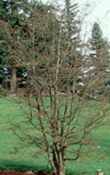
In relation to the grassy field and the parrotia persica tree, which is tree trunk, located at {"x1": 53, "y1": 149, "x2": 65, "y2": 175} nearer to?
the parrotia persica tree

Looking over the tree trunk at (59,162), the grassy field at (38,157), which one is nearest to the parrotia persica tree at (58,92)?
the tree trunk at (59,162)

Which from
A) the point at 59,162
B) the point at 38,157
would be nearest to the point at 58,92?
the point at 59,162

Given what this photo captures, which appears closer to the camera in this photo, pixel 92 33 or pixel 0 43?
pixel 92 33

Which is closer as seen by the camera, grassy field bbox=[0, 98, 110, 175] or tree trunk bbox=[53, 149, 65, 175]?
tree trunk bbox=[53, 149, 65, 175]

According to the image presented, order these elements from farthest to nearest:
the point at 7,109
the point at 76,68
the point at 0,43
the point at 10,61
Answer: the point at 7,109
the point at 0,43
the point at 10,61
the point at 76,68

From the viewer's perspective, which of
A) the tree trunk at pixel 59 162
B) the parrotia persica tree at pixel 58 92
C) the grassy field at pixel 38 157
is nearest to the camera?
the parrotia persica tree at pixel 58 92

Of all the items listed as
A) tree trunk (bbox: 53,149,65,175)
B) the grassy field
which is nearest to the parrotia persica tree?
tree trunk (bbox: 53,149,65,175)

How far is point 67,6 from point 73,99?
6.00 feet

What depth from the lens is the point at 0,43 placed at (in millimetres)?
11398

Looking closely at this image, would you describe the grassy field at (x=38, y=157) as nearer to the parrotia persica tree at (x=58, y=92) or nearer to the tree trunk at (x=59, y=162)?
the parrotia persica tree at (x=58, y=92)

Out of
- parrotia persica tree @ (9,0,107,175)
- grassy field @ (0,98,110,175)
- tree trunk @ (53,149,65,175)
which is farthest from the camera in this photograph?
grassy field @ (0,98,110,175)

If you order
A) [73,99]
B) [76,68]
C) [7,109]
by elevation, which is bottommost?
[7,109]

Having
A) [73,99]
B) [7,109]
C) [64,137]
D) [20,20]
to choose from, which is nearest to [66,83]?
[73,99]

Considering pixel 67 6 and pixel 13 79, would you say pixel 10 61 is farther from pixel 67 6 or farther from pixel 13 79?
pixel 67 6
